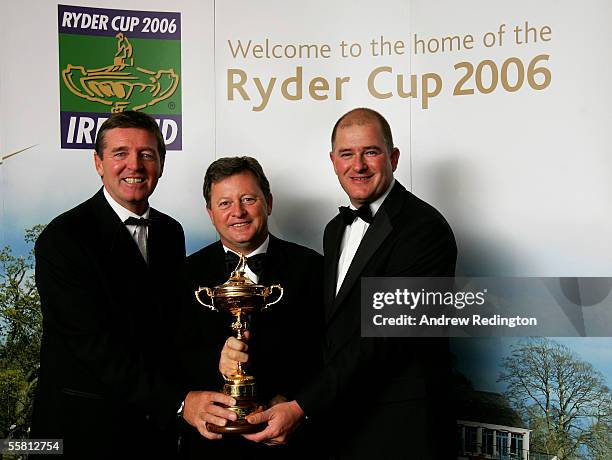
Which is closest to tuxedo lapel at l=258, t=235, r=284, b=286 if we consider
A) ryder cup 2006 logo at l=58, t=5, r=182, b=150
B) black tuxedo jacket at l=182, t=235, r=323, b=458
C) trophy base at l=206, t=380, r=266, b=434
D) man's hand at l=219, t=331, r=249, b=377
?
black tuxedo jacket at l=182, t=235, r=323, b=458

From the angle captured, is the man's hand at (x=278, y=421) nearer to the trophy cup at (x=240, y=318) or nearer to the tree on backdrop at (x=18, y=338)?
the trophy cup at (x=240, y=318)

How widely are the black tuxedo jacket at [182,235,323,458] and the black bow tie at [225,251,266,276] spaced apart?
15 millimetres

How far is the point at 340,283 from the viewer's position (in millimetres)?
2891

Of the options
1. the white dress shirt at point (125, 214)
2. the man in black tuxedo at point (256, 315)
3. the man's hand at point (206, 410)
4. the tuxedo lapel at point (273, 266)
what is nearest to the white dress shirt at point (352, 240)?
the man in black tuxedo at point (256, 315)

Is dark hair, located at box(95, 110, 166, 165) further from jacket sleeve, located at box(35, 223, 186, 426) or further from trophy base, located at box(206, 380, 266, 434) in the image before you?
trophy base, located at box(206, 380, 266, 434)

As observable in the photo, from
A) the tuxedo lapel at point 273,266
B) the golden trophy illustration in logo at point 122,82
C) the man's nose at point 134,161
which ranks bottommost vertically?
the tuxedo lapel at point 273,266

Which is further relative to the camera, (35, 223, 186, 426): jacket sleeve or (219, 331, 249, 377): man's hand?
(35, 223, 186, 426): jacket sleeve

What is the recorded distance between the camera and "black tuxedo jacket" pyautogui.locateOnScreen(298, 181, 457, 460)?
2750 mm

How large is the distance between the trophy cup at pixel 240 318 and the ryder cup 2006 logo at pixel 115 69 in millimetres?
1647

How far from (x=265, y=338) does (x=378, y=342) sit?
388 millimetres

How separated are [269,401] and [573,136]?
1833mm

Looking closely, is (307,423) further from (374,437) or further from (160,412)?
(160,412)

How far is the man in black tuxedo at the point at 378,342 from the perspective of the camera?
2.72 m

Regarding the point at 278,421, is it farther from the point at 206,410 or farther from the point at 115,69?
the point at 115,69
